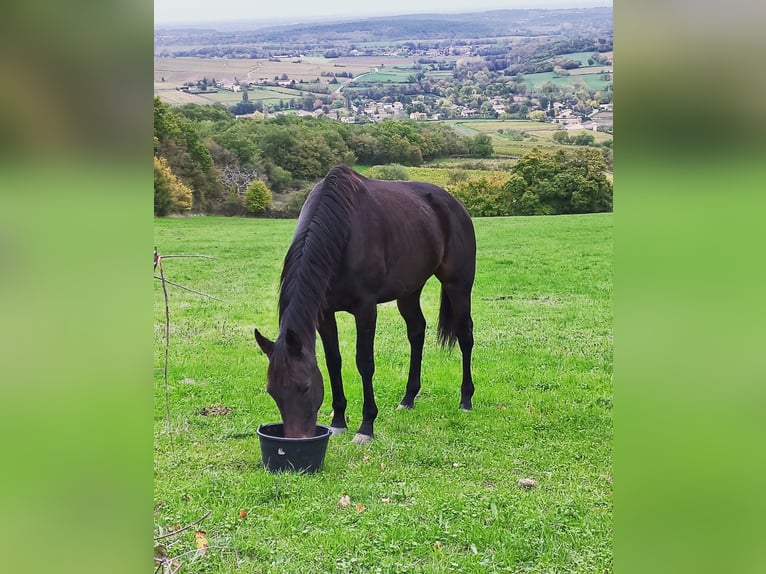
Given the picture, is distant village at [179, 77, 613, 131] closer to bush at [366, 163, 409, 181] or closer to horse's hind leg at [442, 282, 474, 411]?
bush at [366, 163, 409, 181]

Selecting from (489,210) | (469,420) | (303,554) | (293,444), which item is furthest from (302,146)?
(303,554)

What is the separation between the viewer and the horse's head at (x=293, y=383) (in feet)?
12.1

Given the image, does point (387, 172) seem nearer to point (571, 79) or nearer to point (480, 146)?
point (480, 146)

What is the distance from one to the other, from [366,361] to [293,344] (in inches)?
35.5

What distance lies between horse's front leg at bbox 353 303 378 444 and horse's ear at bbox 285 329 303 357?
30.7 inches

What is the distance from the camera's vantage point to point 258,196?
33.2 ft

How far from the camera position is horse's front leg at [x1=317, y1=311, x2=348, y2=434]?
454 cm

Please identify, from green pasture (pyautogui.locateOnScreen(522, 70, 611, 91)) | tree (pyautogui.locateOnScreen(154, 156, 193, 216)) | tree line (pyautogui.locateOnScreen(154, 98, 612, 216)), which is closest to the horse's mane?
tree (pyautogui.locateOnScreen(154, 156, 193, 216))

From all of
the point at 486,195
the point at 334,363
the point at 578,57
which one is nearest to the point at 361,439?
the point at 334,363

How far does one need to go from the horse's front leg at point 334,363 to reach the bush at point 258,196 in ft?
19.4
